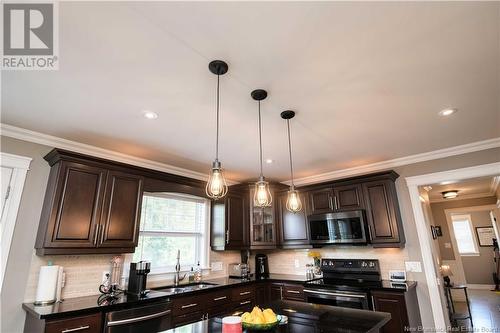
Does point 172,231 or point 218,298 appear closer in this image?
point 218,298

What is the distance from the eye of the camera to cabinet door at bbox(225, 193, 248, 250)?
166 inches

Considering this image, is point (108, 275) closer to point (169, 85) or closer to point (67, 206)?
point (67, 206)

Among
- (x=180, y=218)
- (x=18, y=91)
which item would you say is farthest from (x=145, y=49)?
(x=180, y=218)

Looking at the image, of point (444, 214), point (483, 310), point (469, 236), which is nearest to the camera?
point (483, 310)

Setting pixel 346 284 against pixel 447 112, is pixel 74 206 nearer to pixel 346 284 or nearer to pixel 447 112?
pixel 346 284

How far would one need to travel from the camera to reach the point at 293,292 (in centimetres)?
382

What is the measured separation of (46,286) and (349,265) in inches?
149

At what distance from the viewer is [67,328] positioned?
2.17 meters

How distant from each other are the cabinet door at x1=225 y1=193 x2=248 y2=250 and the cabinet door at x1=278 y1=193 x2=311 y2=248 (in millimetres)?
662

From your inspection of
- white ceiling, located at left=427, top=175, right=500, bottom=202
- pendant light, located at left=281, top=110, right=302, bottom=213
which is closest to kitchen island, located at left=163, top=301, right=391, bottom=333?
pendant light, located at left=281, top=110, right=302, bottom=213

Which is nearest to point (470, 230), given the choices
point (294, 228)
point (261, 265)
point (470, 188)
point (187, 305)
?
point (470, 188)

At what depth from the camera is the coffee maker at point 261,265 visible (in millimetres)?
4625

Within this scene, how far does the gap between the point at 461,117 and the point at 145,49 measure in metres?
3.01

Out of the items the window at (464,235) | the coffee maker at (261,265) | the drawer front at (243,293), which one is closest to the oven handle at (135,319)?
the drawer front at (243,293)
